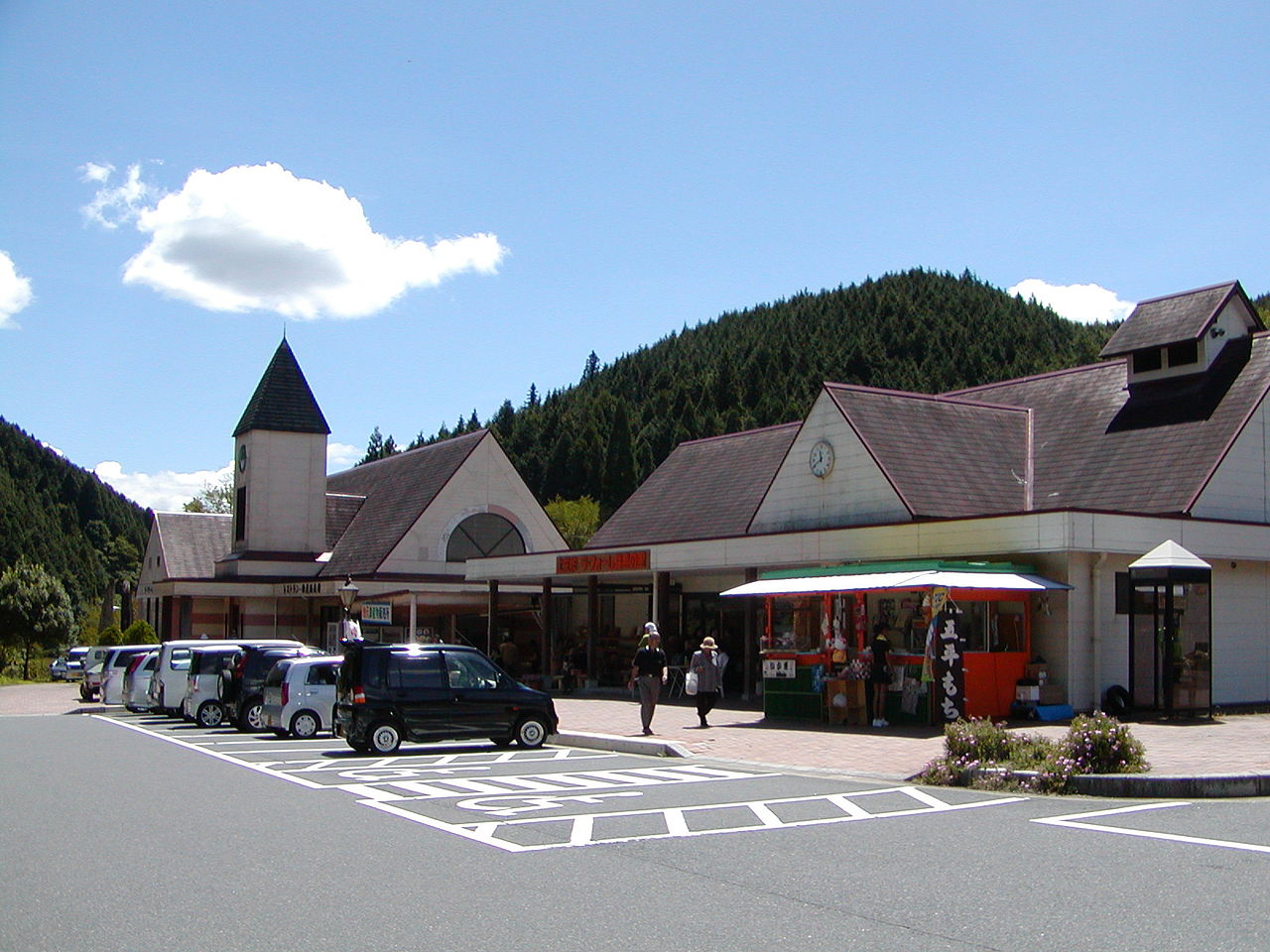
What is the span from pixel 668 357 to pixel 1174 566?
Answer: 135321mm

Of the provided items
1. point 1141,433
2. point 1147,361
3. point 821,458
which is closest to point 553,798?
point 821,458

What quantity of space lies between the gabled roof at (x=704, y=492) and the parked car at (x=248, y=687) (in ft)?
38.6

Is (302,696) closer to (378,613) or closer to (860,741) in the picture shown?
(378,613)

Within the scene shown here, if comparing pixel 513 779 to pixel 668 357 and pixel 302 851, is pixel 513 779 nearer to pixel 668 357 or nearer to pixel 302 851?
pixel 302 851

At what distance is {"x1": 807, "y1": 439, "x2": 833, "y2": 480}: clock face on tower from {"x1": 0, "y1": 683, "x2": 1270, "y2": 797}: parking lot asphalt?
528 cm

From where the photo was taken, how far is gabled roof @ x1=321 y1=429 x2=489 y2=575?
1886 inches

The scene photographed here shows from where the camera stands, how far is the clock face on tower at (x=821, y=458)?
27.5m

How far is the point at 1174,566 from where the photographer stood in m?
19.6

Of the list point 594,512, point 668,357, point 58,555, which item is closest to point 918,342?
point 668,357

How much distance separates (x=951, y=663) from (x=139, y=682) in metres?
18.8

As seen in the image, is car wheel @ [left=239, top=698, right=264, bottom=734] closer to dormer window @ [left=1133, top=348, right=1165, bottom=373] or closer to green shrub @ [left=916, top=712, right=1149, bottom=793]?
green shrub @ [left=916, top=712, right=1149, bottom=793]

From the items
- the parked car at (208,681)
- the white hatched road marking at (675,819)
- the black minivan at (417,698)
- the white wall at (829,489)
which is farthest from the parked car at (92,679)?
the white hatched road marking at (675,819)

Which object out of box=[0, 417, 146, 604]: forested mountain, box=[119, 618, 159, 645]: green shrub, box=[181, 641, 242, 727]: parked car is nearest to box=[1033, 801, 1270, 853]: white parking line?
box=[181, 641, 242, 727]: parked car

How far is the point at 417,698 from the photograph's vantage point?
62.5 ft
